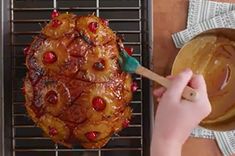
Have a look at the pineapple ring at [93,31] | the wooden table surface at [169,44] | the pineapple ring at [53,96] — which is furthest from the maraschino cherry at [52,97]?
the wooden table surface at [169,44]

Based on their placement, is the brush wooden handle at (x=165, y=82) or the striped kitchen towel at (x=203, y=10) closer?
the brush wooden handle at (x=165, y=82)

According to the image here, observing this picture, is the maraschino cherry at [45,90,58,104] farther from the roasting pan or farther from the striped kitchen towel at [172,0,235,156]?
the striped kitchen towel at [172,0,235,156]

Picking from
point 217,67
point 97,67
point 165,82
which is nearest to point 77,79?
point 97,67

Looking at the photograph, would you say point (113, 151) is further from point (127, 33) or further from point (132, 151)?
point (127, 33)

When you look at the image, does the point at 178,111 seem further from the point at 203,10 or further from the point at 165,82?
the point at 203,10

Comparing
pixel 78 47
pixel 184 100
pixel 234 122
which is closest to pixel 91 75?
pixel 78 47

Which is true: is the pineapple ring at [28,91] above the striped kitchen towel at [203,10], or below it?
below

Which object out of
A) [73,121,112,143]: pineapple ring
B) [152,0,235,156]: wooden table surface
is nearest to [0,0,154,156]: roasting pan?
[152,0,235,156]: wooden table surface

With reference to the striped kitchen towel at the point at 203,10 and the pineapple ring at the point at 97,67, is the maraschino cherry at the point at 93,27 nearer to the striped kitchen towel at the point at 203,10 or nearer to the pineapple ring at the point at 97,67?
the pineapple ring at the point at 97,67
